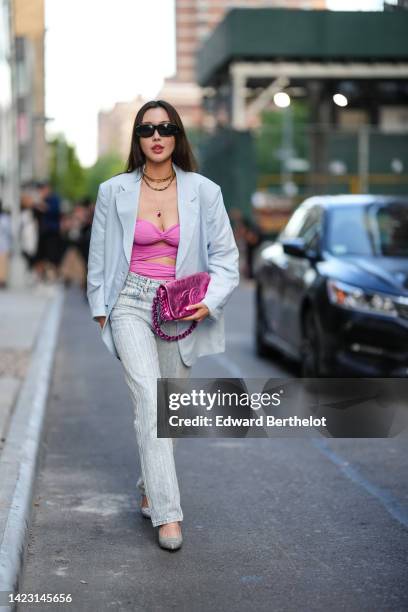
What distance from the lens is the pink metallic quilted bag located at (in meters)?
5.52

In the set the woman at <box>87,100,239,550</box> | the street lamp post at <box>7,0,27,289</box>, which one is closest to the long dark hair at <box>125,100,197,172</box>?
the woman at <box>87,100,239,550</box>

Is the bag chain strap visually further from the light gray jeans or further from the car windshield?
the car windshield

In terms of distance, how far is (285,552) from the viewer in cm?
568

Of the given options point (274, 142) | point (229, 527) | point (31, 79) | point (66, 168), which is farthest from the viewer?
point (66, 168)

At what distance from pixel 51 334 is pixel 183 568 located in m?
10.1

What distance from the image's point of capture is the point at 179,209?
18.5 ft

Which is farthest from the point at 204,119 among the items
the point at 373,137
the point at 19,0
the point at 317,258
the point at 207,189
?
the point at 207,189

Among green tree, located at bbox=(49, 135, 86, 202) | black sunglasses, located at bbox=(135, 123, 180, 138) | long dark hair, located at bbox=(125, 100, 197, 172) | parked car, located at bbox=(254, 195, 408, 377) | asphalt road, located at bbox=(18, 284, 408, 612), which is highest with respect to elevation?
black sunglasses, located at bbox=(135, 123, 180, 138)

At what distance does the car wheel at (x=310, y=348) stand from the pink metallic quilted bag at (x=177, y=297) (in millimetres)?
4512

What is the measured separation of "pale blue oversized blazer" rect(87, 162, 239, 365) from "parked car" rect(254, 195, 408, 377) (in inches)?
151

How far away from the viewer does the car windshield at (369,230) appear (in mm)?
10766

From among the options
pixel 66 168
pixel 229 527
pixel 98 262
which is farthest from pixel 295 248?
pixel 66 168

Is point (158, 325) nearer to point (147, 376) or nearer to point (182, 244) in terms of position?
point (147, 376)

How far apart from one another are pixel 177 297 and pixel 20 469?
5.79 feet
